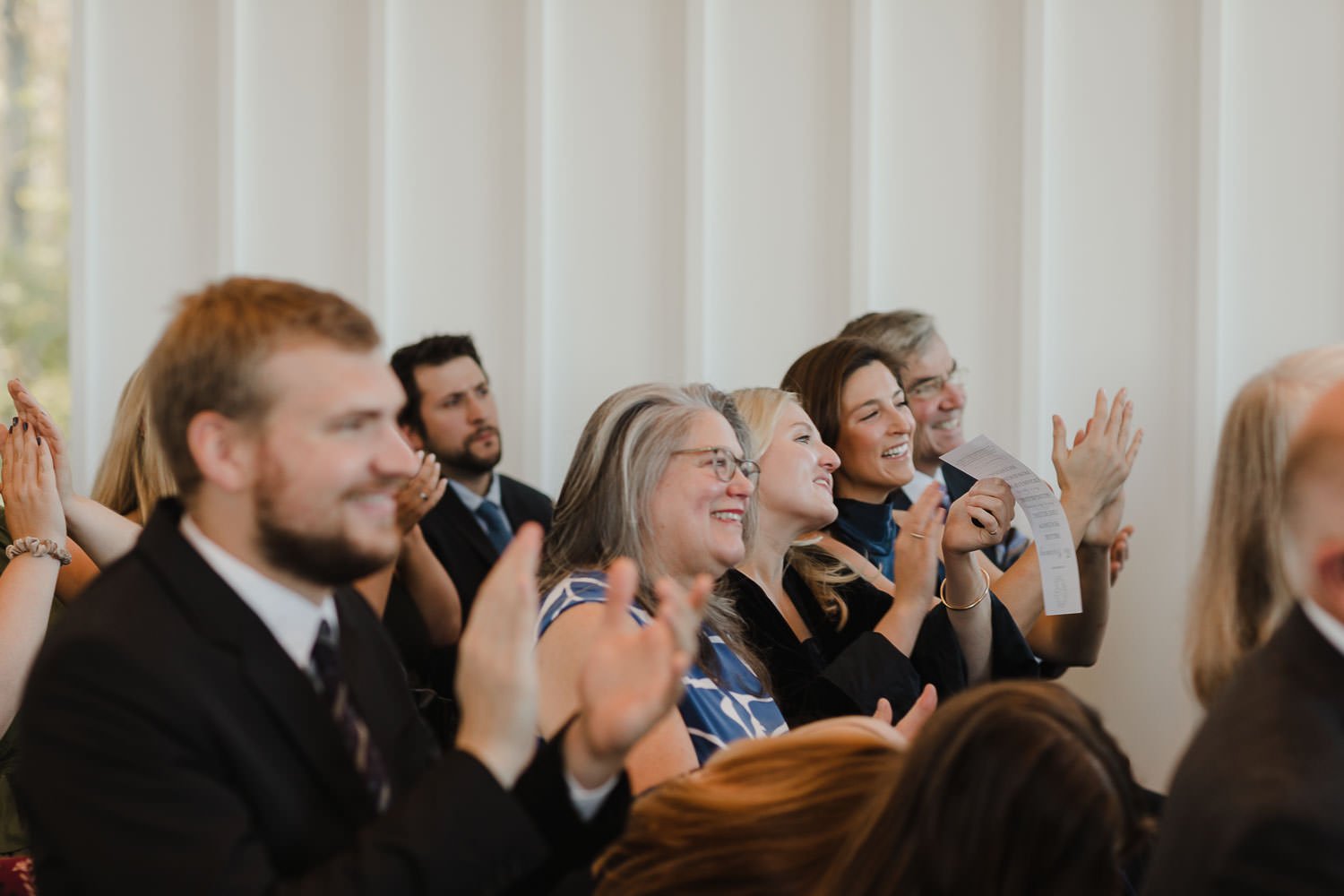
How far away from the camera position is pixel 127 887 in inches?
55.3

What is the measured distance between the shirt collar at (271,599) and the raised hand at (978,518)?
6.40 ft

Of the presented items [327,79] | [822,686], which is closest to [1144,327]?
[822,686]

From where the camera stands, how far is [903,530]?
3.08 meters

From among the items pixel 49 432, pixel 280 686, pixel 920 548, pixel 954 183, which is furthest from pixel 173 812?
pixel 954 183

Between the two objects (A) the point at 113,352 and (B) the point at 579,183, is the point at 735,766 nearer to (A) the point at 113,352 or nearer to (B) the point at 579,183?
(B) the point at 579,183

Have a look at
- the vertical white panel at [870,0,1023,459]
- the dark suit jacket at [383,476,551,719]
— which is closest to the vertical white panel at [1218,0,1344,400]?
the vertical white panel at [870,0,1023,459]

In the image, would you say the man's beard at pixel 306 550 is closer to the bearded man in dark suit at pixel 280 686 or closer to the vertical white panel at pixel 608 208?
the bearded man in dark suit at pixel 280 686

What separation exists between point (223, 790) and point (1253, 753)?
0.98 meters

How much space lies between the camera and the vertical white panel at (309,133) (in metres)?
4.78

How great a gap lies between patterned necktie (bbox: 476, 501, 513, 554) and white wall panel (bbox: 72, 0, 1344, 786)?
14.3 inches

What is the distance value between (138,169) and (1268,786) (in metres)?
4.35

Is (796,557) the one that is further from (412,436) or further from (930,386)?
(412,436)

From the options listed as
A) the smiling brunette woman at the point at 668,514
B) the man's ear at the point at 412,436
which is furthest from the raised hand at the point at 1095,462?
the man's ear at the point at 412,436

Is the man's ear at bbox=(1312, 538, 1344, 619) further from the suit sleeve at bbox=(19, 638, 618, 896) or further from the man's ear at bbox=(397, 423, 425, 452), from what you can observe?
the man's ear at bbox=(397, 423, 425, 452)
